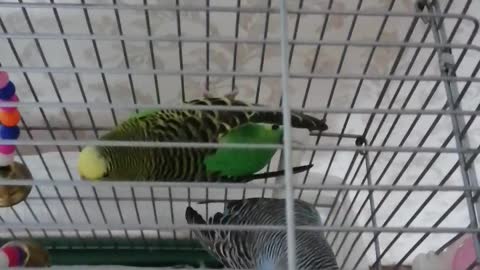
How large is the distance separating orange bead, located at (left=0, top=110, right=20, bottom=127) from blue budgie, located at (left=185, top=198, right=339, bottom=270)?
0.21 m

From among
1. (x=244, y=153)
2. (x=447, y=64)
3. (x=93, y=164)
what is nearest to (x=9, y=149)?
(x=93, y=164)

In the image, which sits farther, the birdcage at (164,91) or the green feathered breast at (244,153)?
the birdcage at (164,91)

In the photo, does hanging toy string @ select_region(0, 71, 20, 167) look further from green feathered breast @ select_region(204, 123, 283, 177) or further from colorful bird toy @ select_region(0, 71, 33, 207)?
green feathered breast @ select_region(204, 123, 283, 177)

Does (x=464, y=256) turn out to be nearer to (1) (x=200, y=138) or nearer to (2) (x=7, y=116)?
(1) (x=200, y=138)

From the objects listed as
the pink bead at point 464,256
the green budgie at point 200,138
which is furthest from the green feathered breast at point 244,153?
the pink bead at point 464,256

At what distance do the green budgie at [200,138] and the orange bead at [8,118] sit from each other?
9 cm

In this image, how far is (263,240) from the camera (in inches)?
25.7

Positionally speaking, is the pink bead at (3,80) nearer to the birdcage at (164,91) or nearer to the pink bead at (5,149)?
the pink bead at (5,149)

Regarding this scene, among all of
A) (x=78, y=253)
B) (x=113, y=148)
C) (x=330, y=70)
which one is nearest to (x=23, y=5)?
(x=113, y=148)

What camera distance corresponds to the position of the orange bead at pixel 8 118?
26.2 inches

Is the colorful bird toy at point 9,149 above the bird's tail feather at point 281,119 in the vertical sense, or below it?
below

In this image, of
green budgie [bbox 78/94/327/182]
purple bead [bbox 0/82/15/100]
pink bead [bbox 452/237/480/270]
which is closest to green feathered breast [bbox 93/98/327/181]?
green budgie [bbox 78/94/327/182]

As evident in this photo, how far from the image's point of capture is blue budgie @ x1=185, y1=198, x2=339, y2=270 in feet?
2.07

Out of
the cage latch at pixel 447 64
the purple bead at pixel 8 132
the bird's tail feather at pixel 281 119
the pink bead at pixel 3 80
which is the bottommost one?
the purple bead at pixel 8 132
